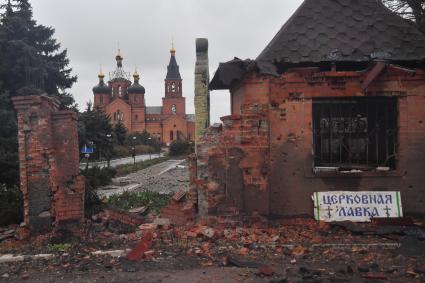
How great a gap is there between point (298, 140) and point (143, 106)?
96208mm

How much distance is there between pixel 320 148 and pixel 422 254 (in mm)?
2983

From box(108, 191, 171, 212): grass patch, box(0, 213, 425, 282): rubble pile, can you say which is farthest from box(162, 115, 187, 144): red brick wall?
box(0, 213, 425, 282): rubble pile

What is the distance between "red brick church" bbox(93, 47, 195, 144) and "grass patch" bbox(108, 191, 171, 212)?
85.6 m

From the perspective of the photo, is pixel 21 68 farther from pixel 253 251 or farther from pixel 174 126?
pixel 174 126

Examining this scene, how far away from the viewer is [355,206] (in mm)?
8602

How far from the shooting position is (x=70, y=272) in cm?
625

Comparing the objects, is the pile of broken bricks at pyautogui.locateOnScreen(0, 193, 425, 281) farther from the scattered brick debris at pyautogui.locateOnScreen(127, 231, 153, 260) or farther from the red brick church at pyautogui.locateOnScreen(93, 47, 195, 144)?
the red brick church at pyautogui.locateOnScreen(93, 47, 195, 144)

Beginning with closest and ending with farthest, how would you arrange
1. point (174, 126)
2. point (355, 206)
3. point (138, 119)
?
point (355, 206)
point (174, 126)
point (138, 119)

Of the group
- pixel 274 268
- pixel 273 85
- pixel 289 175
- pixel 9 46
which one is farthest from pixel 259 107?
pixel 9 46

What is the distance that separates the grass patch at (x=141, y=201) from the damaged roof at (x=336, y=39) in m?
4.20

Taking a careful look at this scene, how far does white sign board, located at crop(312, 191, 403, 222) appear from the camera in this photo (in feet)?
28.1

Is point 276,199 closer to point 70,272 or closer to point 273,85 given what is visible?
point 273,85

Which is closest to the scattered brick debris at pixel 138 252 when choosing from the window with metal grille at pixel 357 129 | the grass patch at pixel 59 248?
the grass patch at pixel 59 248

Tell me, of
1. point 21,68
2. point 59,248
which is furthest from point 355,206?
point 21,68
